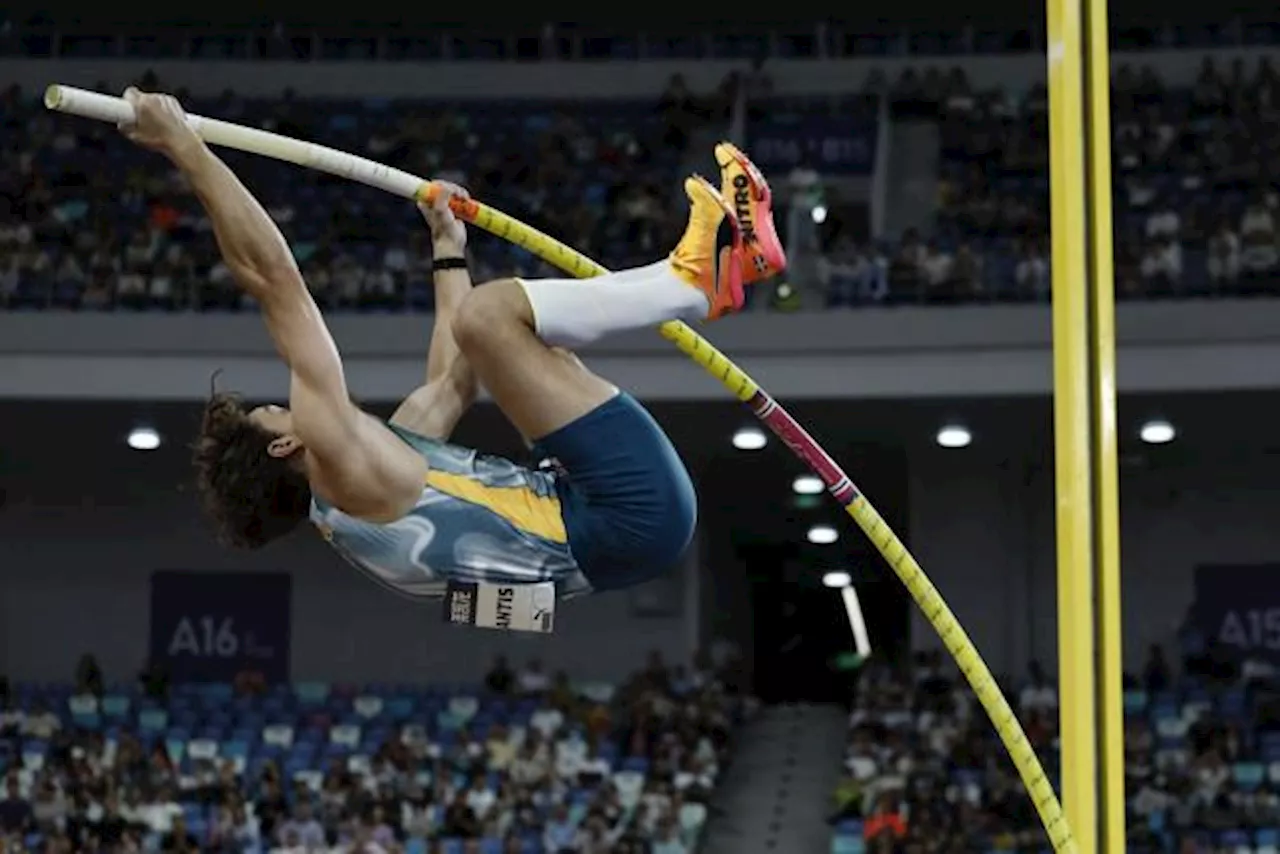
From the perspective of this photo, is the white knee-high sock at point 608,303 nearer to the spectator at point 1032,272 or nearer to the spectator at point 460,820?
the spectator at point 460,820

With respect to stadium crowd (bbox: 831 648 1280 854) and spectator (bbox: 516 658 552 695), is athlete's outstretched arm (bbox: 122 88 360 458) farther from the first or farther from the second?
spectator (bbox: 516 658 552 695)

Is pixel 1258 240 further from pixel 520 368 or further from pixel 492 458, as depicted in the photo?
pixel 520 368

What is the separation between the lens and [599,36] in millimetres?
23844

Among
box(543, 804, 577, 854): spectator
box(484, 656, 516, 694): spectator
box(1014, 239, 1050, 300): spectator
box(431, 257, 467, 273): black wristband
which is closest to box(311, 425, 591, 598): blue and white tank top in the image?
box(431, 257, 467, 273): black wristband

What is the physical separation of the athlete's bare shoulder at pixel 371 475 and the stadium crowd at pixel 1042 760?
399 inches

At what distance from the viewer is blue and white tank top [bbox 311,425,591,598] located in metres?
5.29

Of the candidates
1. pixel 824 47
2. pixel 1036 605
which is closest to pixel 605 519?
pixel 1036 605

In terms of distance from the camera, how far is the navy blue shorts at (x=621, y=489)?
5.17 metres

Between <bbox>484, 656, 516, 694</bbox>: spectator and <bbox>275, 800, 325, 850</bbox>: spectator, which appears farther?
<bbox>484, 656, 516, 694</bbox>: spectator

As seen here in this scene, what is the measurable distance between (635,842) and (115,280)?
19.4 feet

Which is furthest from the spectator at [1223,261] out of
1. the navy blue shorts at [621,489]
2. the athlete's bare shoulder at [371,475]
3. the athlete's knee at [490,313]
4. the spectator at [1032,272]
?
the athlete's knee at [490,313]

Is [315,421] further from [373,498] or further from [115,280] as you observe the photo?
[115,280]

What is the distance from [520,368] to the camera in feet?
16.6

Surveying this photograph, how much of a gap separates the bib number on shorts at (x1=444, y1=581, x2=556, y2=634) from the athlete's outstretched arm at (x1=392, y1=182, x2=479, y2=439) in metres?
0.42
